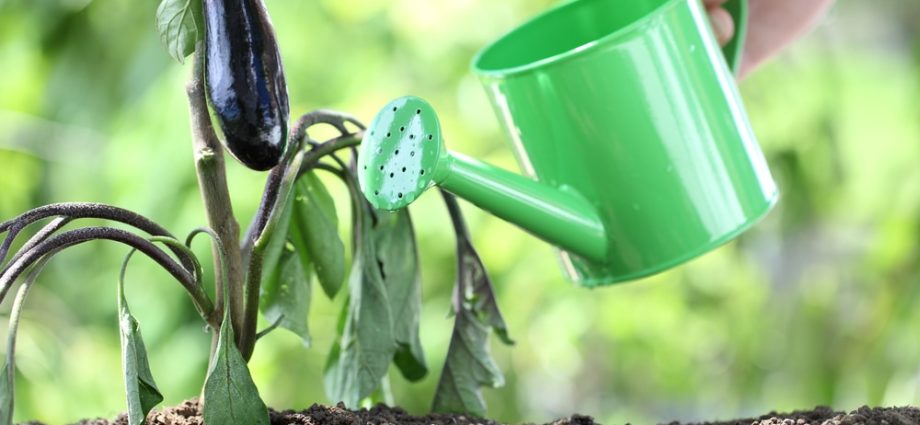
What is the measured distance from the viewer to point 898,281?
198 centimetres

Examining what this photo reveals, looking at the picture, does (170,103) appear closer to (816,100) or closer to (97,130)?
(97,130)

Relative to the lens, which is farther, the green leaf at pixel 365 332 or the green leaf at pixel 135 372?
the green leaf at pixel 365 332

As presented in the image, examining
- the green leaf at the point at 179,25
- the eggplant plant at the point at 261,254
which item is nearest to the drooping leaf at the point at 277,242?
the eggplant plant at the point at 261,254

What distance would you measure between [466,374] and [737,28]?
41 cm

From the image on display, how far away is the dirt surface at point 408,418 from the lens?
1.87 ft

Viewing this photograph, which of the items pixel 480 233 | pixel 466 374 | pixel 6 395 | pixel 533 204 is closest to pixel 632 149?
pixel 533 204

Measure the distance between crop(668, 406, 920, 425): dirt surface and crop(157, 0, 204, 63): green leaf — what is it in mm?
326

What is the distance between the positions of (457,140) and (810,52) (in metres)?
0.84

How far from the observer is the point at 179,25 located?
0.55m

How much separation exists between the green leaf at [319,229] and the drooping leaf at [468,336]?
76mm

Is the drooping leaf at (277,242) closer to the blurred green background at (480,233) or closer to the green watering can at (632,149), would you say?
the green watering can at (632,149)

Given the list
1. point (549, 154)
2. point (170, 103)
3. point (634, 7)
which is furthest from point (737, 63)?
point (170, 103)

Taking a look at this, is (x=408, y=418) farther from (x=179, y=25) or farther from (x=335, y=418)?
(x=179, y=25)

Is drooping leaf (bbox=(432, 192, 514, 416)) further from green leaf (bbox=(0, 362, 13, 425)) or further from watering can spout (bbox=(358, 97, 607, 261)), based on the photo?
green leaf (bbox=(0, 362, 13, 425))
